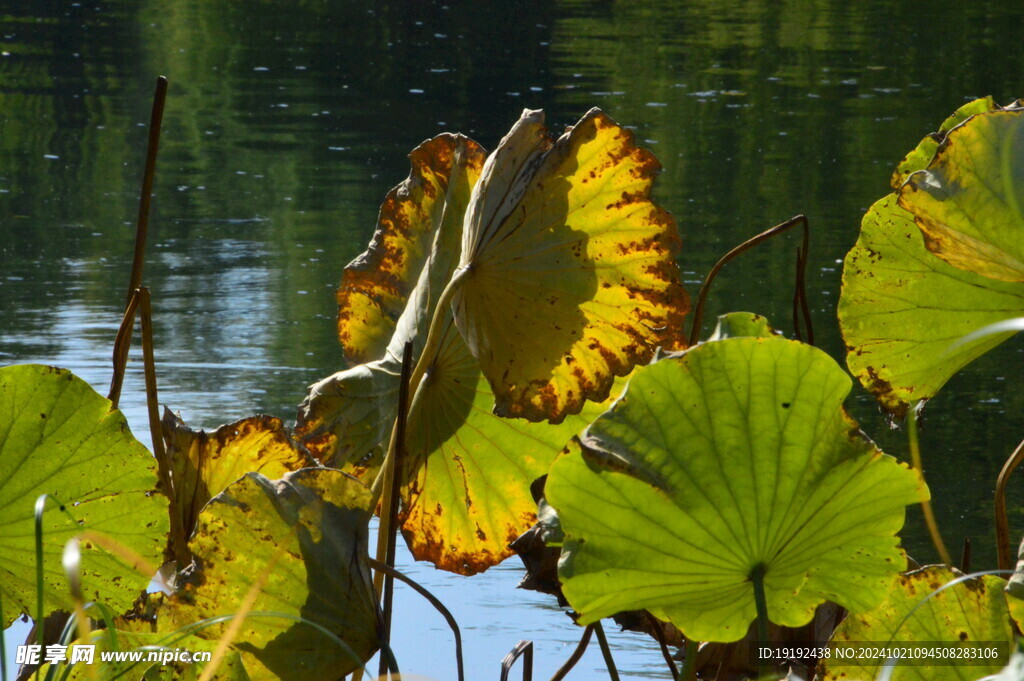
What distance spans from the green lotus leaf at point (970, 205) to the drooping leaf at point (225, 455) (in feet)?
0.74

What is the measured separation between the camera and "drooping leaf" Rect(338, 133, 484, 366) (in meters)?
0.52

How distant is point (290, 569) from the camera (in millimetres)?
387

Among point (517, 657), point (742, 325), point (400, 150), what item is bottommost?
point (400, 150)

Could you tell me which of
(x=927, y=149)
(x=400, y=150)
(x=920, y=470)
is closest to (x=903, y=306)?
(x=927, y=149)

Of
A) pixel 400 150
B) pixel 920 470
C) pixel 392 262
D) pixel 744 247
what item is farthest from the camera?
pixel 400 150

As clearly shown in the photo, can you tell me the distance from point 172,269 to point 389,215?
337 cm

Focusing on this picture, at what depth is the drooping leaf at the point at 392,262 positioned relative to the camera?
1.71 feet

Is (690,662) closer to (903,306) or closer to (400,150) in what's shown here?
(903,306)

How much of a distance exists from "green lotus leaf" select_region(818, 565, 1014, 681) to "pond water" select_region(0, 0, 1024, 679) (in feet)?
2.29

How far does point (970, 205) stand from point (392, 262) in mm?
226

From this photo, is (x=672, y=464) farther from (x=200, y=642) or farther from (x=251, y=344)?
(x=251, y=344)

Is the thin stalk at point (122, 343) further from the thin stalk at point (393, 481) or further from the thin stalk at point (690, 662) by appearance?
the thin stalk at point (690, 662)

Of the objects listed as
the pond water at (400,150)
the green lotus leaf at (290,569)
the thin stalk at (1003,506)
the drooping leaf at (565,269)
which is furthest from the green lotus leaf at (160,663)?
the pond water at (400,150)

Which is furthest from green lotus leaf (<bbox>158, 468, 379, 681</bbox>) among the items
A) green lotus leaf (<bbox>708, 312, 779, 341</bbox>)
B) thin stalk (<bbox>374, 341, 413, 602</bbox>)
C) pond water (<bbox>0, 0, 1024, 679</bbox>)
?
pond water (<bbox>0, 0, 1024, 679</bbox>)
